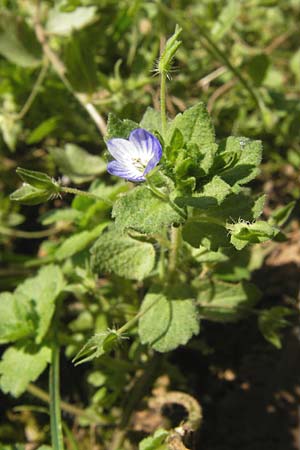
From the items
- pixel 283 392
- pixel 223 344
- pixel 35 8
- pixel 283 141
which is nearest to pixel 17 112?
pixel 35 8

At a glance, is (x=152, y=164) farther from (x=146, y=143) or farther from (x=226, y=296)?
(x=226, y=296)

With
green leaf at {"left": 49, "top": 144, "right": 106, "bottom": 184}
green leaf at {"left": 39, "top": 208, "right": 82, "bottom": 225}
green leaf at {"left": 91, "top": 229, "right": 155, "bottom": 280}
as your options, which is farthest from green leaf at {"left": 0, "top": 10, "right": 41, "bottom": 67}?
green leaf at {"left": 91, "top": 229, "right": 155, "bottom": 280}

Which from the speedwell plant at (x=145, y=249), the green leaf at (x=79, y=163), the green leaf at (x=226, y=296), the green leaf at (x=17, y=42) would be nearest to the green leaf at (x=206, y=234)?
the speedwell plant at (x=145, y=249)

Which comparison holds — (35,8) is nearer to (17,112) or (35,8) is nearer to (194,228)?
(17,112)

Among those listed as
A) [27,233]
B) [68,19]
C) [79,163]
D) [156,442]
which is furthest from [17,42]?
[156,442]

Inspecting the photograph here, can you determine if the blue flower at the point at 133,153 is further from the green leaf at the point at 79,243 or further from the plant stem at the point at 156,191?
the green leaf at the point at 79,243

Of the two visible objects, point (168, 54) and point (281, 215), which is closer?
point (168, 54)
